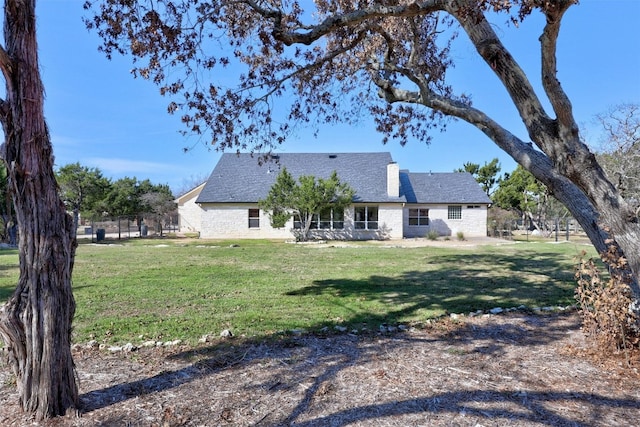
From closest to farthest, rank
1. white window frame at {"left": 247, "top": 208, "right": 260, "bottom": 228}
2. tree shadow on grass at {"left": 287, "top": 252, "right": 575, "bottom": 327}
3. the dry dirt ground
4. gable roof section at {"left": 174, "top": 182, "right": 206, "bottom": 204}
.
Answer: the dry dirt ground → tree shadow on grass at {"left": 287, "top": 252, "right": 575, "bottom": 327} → white window frame at {"left": 247, "top": 208, "right": 260, "bottom": 228} → gable roof section at {"left": 174, "top": 182, "right": 206, "bottom": 204}

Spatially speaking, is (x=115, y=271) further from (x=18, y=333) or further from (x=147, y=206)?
(x=147, y=206)

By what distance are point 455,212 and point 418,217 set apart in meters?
2.49

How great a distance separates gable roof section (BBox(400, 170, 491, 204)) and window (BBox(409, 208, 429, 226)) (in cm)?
74

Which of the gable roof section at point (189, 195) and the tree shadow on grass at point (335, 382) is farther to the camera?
the gable roof section at point (189, 195)

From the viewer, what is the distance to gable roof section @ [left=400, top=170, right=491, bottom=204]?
24688mm

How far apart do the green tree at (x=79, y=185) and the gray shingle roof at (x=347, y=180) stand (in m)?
6.03

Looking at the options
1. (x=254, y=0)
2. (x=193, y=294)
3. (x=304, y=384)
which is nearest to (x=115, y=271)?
(x=193, y=294)

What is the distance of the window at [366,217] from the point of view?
919 inches

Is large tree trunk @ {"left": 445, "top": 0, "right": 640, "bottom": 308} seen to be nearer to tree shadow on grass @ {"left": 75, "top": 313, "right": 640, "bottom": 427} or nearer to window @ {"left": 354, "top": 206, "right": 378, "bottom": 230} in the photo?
tree shadow on grass @ {"left": 75, "top": 313, "right": 640, "bottom": 427}

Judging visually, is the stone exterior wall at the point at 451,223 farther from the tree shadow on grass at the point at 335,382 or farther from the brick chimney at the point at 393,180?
the tree shadow on grass at the point at 335,382

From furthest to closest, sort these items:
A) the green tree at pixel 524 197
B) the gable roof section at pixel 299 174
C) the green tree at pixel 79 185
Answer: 1. the green tree at pixel 524 197
2. the gable roof section at pixel 299 174
3. the green tree at pixel 79 185

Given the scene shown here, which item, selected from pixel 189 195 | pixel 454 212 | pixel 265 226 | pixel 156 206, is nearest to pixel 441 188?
pixel 454 212

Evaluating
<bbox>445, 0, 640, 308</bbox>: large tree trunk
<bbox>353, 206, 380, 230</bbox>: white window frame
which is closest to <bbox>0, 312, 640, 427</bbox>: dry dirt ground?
<bbox>445, 0, 640, 308</bbox>: large tree trunk

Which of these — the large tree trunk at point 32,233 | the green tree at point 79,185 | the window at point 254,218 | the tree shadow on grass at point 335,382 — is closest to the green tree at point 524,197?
the window at point 254,218
